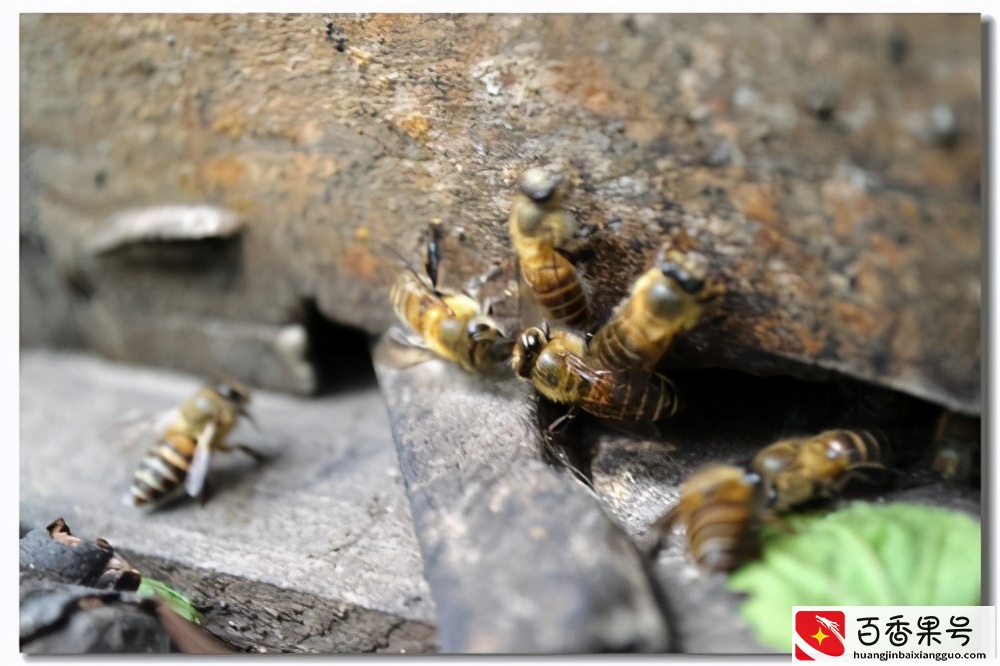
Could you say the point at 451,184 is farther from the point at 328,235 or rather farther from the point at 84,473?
the point at 84,473

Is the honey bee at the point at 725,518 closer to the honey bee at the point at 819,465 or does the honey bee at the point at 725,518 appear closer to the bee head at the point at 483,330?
the honey bee at the point at 819,465

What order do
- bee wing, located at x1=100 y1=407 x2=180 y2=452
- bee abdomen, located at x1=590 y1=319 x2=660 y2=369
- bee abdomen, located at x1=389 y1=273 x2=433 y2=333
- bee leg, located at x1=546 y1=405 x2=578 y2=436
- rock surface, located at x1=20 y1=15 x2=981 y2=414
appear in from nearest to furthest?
rock surface, located at x1=20 y1=15 x2=981 y2=414 → bee abdomen, located at x1=590 y1=319 x2=660 y2=369 → bee leg, located at x1=546 y1=405 x2=578 y2=436 → bee abdomen, located at x1=389 y1=273 x2=433 y2=333 → bee wing, located at x1=100 y1=407 x2=180 y2=452

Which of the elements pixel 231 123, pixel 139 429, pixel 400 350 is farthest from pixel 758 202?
pixel 139 429

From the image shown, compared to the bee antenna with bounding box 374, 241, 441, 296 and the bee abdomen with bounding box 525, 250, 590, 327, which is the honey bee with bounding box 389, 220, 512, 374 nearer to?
the bee antenna with bounding box 374, 241, 441, 296

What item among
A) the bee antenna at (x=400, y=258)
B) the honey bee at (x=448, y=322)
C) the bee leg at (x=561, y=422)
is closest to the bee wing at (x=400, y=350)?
the honey bee at (x=448, y=322)

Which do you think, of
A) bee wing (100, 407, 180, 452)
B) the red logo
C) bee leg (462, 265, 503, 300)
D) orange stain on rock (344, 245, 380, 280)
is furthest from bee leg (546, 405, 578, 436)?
bee wing (100, 407, 180, 452)

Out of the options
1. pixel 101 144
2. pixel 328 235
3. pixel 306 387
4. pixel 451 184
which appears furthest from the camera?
pixel 306 387

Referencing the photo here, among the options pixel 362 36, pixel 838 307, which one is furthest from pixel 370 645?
pixel 362 36

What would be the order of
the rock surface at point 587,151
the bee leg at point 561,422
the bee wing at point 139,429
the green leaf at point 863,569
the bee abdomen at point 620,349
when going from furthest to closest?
the bee wing at point 139,429
the bee leg at point 561,422
the bee abdomen at point 620,349
the green leaf at point 863,569
the rock surface at point 587,151
